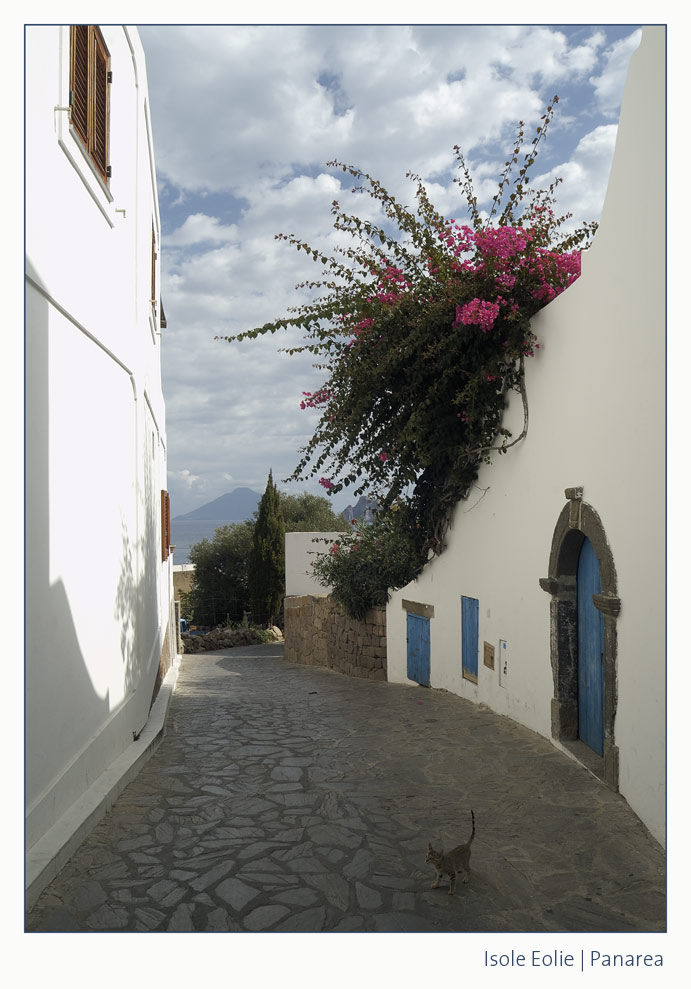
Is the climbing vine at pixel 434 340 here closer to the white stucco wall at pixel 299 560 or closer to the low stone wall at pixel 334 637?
the low stone wall at pixel 334 637

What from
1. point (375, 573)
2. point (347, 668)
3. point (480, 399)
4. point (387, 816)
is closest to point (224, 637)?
point (347, 668)

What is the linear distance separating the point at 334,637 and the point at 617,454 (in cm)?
1049

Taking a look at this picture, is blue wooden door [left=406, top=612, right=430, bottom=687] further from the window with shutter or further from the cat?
the window with shutter

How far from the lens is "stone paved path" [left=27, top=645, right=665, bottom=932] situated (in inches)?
143

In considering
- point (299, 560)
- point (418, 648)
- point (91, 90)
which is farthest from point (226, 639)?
point (91, 90)

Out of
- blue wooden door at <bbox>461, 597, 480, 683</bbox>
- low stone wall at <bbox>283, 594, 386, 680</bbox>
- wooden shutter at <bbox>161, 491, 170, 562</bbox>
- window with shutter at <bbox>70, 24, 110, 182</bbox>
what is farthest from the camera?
low stone wall at <bbox>283, 594, 386, 680</bbox>

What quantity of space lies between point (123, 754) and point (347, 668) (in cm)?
846

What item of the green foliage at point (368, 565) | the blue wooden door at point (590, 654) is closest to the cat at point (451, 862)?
the blue wooden door at point (590, 654)

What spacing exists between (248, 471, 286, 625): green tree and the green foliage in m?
14.2

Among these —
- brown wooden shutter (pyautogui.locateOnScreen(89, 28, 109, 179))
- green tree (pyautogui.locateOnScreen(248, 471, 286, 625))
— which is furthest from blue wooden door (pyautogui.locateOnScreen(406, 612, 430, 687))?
green tree (pyautogui.locateOnScreen(248, 471, 286, 625))

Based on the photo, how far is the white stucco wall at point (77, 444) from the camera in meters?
3.98

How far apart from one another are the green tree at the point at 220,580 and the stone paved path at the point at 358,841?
75.4ft

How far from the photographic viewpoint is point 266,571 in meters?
28.5

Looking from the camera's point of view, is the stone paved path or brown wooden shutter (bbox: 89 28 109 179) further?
brown wooden shutter (bbox: 89 28 109 179)
